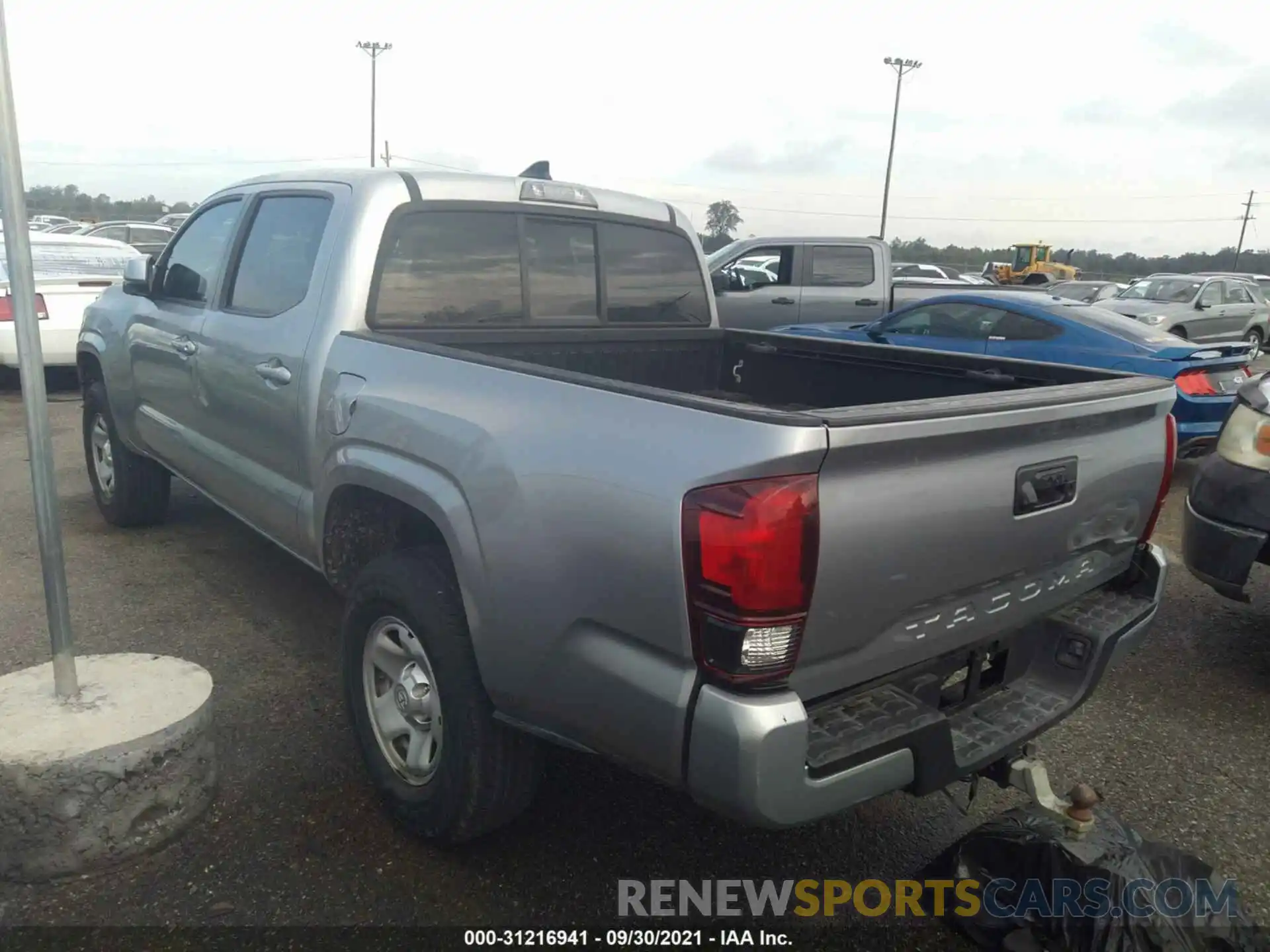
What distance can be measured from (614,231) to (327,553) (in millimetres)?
1801

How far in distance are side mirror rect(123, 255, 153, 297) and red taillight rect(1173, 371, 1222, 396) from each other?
23.0 feet

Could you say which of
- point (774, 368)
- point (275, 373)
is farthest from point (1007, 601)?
point (275, 373)

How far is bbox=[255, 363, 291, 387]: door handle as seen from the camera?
3447mm

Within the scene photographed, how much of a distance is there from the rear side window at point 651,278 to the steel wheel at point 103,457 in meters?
3.10

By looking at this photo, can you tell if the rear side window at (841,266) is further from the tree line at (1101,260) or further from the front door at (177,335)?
the tree line at (1101,260)

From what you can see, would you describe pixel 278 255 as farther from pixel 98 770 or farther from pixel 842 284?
pixel 842 284

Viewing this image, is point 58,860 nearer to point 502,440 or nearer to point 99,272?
point 502,440

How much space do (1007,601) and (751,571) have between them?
0.89 metres

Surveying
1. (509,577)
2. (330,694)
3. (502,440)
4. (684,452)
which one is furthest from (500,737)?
(330,694)

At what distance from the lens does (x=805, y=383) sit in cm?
399

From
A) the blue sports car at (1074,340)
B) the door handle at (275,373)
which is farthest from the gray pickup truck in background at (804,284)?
the door handle at (275,373)

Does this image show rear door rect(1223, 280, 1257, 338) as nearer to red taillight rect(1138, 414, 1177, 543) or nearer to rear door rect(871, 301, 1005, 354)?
rear door rect(871, 301, 1005, 354)

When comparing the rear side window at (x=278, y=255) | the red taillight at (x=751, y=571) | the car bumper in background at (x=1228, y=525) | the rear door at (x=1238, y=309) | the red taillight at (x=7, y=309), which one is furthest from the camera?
the rear door at (x=1238, y=309)

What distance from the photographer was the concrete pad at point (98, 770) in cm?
259
